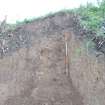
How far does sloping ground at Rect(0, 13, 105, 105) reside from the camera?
236 inches

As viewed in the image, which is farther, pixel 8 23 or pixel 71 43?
pixel 8 23

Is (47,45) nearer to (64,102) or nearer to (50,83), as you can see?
(50,83)

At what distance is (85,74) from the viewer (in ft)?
20.0

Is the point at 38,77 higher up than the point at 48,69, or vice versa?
the point at 48,69

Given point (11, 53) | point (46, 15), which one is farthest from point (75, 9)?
point (11, 53)

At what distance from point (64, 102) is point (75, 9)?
2411mm

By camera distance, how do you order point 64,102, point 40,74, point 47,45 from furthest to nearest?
1. point 47,45
2. point 40,74
3. point 64,102

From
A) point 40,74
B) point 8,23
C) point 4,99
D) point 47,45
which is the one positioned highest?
point 8,23

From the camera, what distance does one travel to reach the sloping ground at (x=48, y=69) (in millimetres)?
5996

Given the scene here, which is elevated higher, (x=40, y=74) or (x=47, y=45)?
(x=47, y=45)

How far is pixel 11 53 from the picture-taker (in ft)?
23.1

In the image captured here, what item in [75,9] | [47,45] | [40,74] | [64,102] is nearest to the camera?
[64,102]

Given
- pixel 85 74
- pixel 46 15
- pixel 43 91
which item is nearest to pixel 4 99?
pixel 43 91

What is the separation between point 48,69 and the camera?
21.3ft
